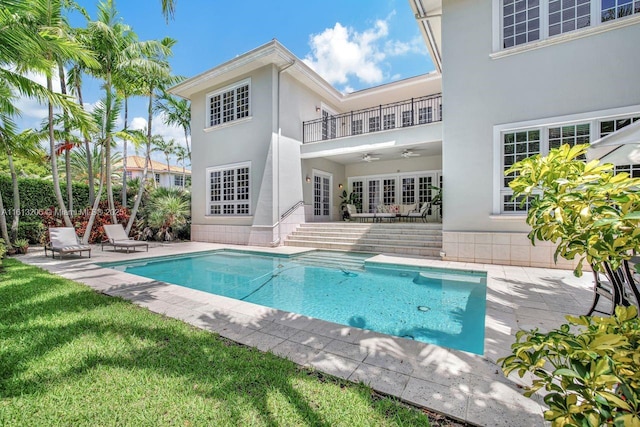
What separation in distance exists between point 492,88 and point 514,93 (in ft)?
2.02

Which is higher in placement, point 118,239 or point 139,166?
point 139,166

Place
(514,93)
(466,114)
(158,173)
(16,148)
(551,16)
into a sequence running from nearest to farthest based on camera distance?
(551,16)
(514,93)
(466,114)
(16,148)
(158,173)

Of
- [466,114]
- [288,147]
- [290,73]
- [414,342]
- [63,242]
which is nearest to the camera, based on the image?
[414,342]

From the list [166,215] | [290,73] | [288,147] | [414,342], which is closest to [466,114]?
[288,147]

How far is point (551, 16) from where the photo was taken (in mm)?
7980

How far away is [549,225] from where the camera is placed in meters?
1.80

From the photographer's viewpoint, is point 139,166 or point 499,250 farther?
point 139,166

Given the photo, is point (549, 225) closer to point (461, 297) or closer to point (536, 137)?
point (461, 297)

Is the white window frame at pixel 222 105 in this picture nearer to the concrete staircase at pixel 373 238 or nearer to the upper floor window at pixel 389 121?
the concrete staircase at pixel 373 238

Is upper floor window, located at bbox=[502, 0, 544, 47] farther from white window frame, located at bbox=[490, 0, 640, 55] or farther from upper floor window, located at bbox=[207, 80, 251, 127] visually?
upper floor window, located at bbox=[207, 80, 251, 127]

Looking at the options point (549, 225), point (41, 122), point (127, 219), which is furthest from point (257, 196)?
point (549, 225)

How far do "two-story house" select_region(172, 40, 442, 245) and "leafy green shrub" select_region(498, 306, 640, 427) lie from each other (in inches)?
404

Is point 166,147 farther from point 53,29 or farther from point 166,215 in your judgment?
point 53,29

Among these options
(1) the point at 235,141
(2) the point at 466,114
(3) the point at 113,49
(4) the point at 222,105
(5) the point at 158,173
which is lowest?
(2) the point at 466,114
